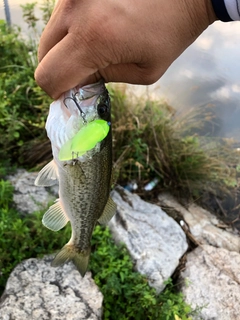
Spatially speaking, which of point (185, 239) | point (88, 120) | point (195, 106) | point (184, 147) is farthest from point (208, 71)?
point (88, 120)

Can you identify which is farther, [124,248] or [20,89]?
[20,89]

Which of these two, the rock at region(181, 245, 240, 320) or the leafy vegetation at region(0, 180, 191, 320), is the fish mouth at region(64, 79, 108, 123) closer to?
the leafy vegetation at region(0, 180, 191, 320)

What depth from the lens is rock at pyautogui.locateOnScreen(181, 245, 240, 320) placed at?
2893mm

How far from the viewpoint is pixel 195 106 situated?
14.8 ft

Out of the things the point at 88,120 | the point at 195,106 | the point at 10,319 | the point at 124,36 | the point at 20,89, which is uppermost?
the point at 124,36

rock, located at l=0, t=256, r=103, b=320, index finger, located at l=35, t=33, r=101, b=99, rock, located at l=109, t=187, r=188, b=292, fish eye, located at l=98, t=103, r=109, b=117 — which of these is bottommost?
rock, located at l=109, t=187, r=188, b=292

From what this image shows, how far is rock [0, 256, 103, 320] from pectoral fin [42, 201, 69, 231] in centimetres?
82

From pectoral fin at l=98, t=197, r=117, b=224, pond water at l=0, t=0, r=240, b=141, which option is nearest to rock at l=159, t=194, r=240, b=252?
pond water at l=0, t=0, r=240, b=141

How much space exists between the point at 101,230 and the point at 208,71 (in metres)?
2.45

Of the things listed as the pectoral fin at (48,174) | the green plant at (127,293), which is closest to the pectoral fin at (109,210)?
the pectoral fin at (48,174)

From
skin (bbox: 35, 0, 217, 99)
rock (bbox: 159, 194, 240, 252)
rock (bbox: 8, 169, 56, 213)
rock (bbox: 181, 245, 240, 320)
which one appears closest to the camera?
skin (bbox: 35, 0, 217, 99)

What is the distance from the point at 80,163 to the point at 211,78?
3.17 metres

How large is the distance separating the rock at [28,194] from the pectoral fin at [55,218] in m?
1.14

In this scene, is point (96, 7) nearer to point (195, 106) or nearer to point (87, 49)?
point (87, 49)
